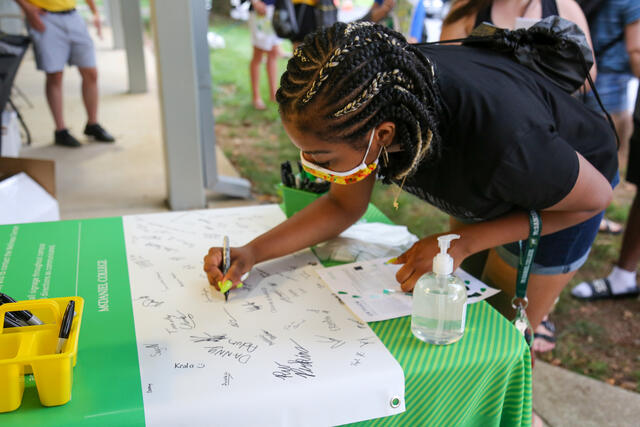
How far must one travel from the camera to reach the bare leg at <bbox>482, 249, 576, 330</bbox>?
4.91 ft

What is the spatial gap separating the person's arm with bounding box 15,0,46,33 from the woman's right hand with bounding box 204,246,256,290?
10.7 ft

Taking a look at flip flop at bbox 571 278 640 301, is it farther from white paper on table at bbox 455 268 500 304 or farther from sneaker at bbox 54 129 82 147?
sneaker at bbox 54 129 82 147

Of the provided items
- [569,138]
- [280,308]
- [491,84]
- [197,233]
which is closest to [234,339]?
[280,308]

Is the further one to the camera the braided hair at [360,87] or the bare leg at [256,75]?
the bare leg at [256,75]

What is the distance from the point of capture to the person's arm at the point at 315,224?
1397 millimetres

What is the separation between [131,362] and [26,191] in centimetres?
136

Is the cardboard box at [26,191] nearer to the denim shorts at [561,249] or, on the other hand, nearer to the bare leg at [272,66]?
the denim shorts at [561,249]

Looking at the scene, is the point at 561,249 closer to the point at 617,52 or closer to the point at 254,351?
the point at 254,351

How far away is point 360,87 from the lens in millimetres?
1016

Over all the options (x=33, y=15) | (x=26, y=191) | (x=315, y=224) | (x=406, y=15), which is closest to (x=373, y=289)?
(x=315, y=224)

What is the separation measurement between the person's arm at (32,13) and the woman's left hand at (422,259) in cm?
357
